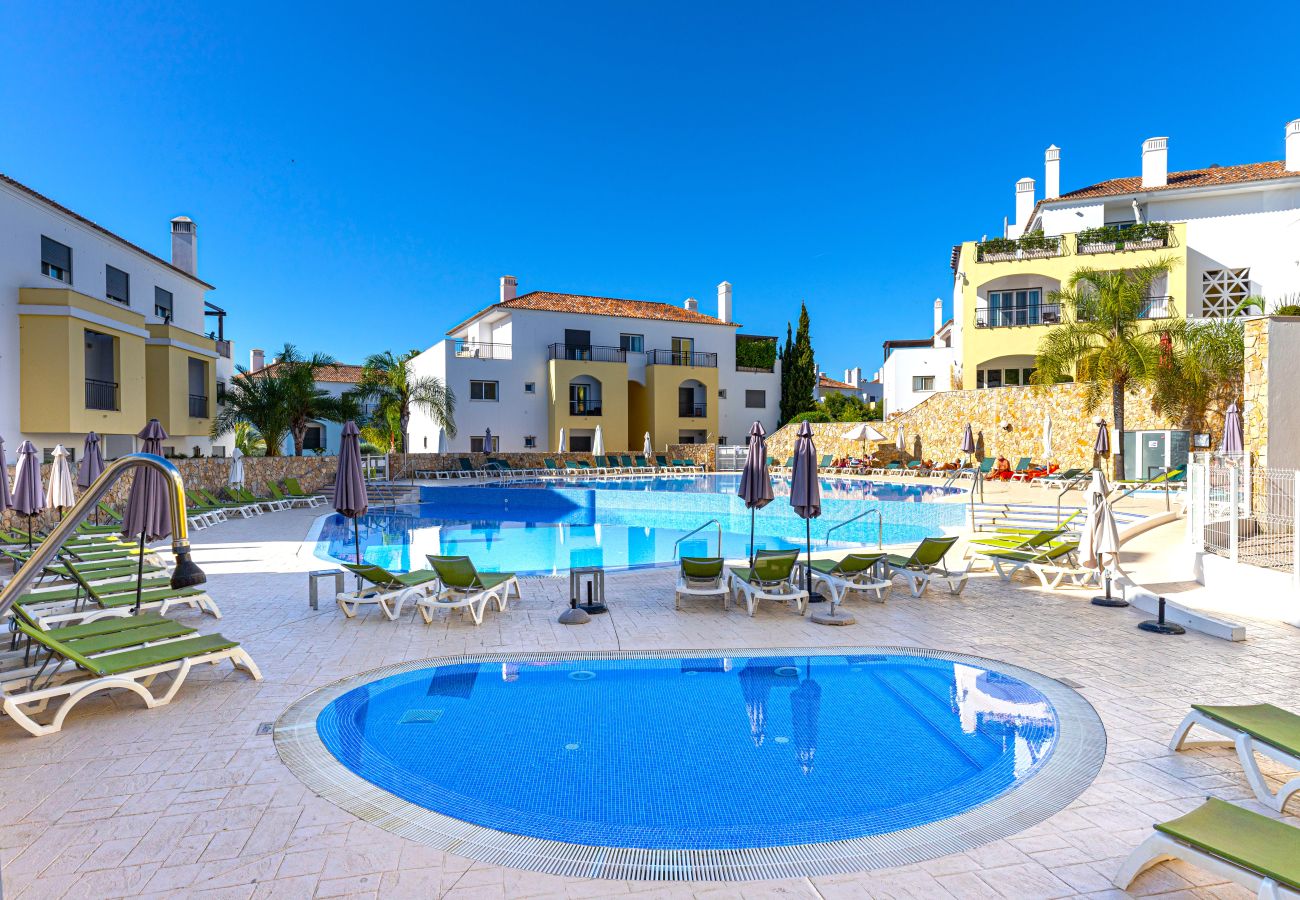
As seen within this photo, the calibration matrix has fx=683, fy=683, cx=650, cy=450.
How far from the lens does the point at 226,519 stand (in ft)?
57.7

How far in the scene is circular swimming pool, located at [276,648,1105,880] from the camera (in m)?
3.53

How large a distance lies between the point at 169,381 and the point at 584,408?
1736 centimetres

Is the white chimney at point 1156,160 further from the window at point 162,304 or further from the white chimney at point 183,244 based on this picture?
the white chimney at point 183,244

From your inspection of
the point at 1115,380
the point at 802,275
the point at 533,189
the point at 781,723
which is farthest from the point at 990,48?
the point at 781,723

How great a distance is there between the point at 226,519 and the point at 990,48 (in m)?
27.1

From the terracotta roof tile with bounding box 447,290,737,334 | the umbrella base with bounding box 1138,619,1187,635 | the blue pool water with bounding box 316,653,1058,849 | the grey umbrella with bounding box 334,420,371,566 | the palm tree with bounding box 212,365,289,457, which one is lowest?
the blue pool water with bounding box 316,653,1058,849

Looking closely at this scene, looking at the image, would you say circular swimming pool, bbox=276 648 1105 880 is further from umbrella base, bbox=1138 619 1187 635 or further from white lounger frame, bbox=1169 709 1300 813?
umbrella base, bbox=1138 619 1187 635

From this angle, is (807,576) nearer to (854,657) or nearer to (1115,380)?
(854,657)

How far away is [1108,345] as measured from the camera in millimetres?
20750

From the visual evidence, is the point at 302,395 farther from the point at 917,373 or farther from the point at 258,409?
the point at 917,373

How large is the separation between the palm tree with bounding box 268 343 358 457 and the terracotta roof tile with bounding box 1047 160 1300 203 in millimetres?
29422

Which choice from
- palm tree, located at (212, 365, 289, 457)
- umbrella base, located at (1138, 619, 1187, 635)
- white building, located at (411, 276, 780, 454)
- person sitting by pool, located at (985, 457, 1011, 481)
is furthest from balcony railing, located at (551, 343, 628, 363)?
umbrella base, located at (1138, 619, 1187, 635)

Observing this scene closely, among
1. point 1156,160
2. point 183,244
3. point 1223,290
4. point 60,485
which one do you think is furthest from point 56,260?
point 1223,290

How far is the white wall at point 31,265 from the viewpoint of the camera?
16344 millimetres
